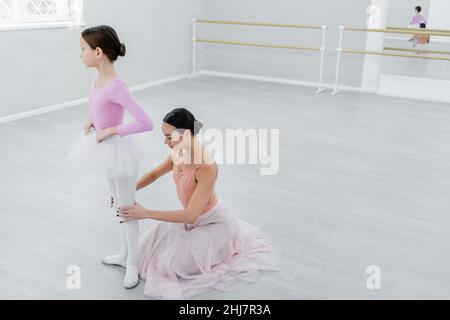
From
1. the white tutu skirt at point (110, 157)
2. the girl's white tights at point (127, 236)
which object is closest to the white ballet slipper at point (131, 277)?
the girl's white tights at point (127, 236)

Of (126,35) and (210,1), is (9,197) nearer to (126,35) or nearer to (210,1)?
(126,35)

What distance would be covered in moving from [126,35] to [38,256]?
3.64 metres

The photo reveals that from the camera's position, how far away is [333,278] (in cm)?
206

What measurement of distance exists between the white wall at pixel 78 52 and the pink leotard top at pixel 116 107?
2750 millimetres

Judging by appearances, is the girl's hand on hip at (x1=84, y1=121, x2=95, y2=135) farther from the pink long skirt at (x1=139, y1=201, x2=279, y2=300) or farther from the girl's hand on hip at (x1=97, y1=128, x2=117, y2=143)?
the pink long skirt at (x1=139, y1=201, x2=279, y2=300)

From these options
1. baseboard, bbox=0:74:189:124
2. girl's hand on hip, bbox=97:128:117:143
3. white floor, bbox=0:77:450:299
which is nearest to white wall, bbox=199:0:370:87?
baseboard, bbox=0:74:189:124

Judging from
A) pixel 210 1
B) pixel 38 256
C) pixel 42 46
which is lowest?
pixel 38 256

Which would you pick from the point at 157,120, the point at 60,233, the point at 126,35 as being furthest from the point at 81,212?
the point at 126,35

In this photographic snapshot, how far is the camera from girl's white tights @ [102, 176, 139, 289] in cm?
Answer: 184

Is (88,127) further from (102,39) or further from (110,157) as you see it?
(102,39)

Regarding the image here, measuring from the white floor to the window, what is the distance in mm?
842

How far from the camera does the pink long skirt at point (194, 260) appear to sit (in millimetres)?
1936

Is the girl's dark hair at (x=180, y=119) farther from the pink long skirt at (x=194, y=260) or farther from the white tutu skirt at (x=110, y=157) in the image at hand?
the pink long skirt at (x=194, y=260)

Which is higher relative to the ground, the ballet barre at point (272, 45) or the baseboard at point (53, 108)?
the ballet barre at point (272, 45)
